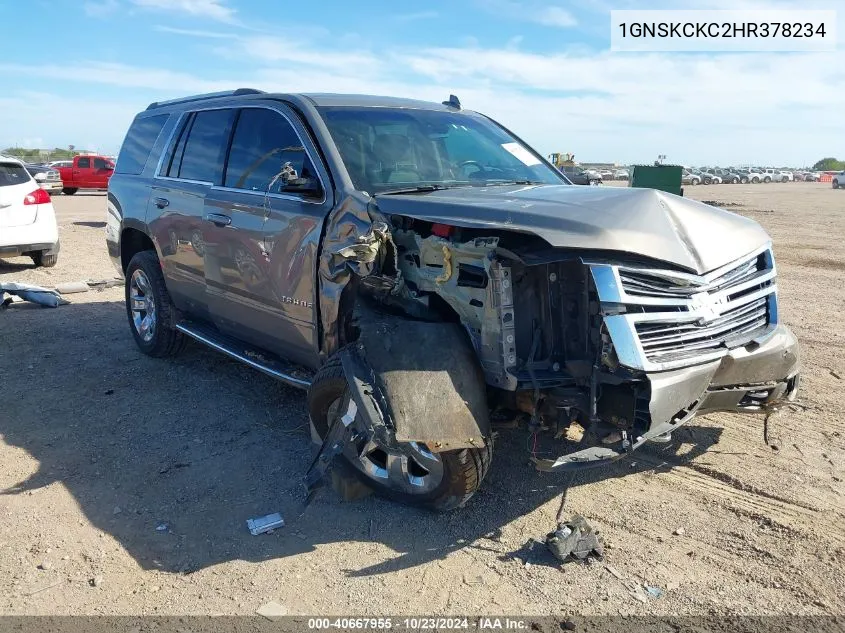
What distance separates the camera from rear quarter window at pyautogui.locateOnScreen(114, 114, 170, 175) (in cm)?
618

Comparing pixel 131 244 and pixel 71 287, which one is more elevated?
pixel 131 244

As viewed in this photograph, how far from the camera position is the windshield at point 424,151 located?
424 centimetres

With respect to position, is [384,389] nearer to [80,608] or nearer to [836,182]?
[80,608]

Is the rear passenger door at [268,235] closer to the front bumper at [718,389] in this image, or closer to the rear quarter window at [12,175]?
the front bumper at [718,389]

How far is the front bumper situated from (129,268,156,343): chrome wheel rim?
4215 millimetres

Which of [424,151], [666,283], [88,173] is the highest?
[88,173]

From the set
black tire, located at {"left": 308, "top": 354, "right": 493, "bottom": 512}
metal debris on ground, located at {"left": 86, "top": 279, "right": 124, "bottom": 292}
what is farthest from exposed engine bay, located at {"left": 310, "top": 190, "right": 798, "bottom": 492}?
metal debris on ground, located at {"left": 86, "top": 279, "right": 124, "bottom": 292}

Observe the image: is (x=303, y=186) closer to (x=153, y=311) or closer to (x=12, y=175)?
(x=153, y=311)

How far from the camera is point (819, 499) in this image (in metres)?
3.69

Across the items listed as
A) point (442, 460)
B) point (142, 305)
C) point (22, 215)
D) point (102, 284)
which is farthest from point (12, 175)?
point (442, 460)

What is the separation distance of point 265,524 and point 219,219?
89.2 inches

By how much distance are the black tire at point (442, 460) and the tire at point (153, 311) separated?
2.61 metres

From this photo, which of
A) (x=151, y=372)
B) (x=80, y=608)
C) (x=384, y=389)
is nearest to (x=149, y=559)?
(x=80, y=608)

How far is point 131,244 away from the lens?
21.6ft
